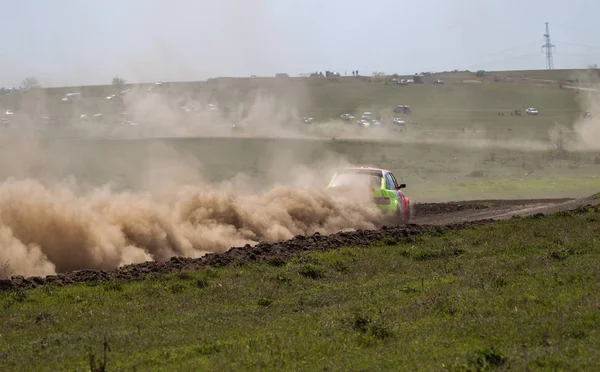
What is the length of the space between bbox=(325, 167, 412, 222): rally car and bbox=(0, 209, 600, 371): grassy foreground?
6.74m

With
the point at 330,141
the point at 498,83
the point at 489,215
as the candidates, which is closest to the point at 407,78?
the point at 498,83

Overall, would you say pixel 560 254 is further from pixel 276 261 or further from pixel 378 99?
pixel 378 99

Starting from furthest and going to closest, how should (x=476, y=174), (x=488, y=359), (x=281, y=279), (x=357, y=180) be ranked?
(x=476, y=174) → (x=357, y=180) → (x=281, y=279) → (x=488, y=359)

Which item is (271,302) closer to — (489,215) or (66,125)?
(489,215)

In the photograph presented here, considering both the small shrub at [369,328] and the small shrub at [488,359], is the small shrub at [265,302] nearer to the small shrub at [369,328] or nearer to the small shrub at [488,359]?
the small shrub at [369,328]

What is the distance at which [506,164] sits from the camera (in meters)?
59.9

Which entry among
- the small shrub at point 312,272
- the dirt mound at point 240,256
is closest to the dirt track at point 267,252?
the dirt mound at point 240,256

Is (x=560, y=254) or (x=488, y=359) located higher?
(x=488, y=359)

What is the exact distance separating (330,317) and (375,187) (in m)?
12.7

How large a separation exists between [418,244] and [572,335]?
31.8 feet

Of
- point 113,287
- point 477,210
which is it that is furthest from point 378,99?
point 113,287

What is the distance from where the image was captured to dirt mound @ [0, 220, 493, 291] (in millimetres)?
13469

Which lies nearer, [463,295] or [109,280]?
[463,295]

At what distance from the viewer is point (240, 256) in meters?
16.0
